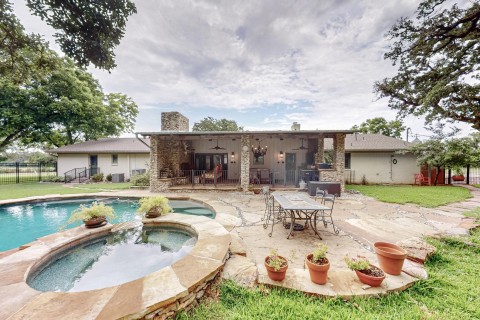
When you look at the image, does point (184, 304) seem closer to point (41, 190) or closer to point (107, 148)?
point (41, 190)

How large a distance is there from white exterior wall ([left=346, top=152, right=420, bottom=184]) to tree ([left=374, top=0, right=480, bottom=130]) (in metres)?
5.61

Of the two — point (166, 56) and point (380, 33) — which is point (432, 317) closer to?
point (380, 33)

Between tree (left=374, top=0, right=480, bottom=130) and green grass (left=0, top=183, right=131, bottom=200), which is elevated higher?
tree (left=374, top=0, right=480, bottom=130)

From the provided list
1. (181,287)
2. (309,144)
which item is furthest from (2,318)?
(309,144)

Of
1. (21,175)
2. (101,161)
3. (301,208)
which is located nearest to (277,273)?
(301,208)

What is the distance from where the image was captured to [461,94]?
21.0 feet

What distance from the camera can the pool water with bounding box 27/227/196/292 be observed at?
2.94 m

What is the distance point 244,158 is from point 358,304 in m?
7.71

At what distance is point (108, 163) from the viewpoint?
1552 centimetres

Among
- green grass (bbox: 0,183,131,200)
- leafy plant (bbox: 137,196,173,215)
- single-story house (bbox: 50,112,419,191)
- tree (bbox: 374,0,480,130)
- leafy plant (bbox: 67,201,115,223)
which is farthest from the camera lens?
single-story house (bbox: 50,112,419,191)

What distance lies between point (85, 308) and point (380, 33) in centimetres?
1175

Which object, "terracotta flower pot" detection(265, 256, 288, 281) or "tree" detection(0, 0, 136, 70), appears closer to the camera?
"terracotta flower pot" detection(265, 256, 288, 281)

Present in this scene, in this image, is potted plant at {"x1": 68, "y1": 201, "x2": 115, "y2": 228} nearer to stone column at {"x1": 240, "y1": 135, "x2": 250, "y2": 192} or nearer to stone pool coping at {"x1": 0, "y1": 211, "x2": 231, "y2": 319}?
stone pool coping at {"x1": 0, "y1": 211, "x2": 231, "y2": 319}

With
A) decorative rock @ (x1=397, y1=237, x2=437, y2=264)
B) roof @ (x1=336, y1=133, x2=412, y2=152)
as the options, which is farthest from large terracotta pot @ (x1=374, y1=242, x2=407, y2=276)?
roof @ (x1=336, y1=133, x2=412, y2=152)
